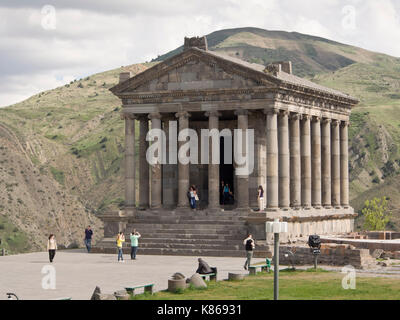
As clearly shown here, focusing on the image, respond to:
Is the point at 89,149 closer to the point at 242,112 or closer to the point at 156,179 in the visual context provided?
the point at 156,179

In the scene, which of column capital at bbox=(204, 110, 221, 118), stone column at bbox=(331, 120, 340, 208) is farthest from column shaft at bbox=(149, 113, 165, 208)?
stone column at bbox=(331, 120, 340, 208)

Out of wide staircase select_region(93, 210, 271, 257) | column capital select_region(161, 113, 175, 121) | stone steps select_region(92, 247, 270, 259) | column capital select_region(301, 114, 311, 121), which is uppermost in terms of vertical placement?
column capital select_region(161, 113, 175, 121)

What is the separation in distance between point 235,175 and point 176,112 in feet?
18.9

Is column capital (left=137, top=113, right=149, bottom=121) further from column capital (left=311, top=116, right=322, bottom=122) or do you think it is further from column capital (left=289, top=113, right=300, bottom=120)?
column capital (left=311, top=116, right=322, bottom=122)

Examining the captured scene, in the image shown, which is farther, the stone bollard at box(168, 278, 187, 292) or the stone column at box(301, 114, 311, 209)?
the stone column at box(301, 114, 311, 209)

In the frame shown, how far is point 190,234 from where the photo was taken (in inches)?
2146

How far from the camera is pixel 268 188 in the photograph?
183 feet

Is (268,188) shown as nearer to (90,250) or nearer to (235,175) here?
(235,175)

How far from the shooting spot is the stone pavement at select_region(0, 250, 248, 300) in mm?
33938

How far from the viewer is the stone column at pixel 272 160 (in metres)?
55.5

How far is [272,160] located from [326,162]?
11.0m
